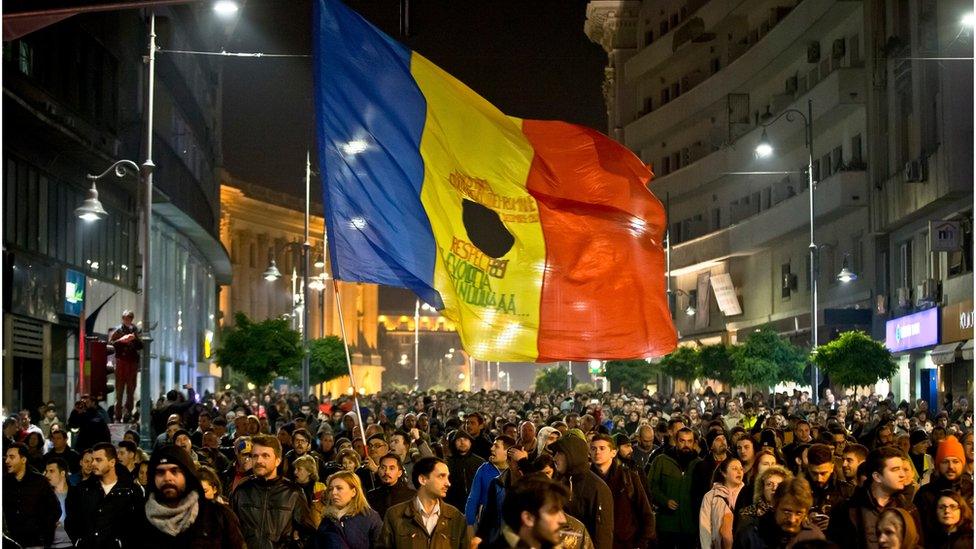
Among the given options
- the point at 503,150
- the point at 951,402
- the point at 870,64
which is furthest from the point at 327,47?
the point at 870,64

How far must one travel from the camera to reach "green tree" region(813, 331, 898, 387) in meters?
41.5

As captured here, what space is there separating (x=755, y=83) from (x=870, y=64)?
773 inches

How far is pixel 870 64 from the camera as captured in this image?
172 ft

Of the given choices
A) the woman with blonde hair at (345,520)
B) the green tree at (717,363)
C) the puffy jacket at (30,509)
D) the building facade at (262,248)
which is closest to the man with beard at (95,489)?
the puffy jacket at (30,509)

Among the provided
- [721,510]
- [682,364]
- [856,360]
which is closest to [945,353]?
[856,360]

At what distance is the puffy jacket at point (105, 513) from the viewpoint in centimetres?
746

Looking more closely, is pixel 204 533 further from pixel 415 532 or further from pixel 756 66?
A: pixel 756 66

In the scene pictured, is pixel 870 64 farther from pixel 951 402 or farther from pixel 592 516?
pixel 592 516

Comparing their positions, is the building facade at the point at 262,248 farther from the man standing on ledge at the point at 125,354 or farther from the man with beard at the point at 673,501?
the man with beard at the point at 673,501

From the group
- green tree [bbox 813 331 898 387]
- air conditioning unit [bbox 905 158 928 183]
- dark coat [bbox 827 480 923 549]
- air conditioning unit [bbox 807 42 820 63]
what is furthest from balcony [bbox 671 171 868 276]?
dark coat [bbox 827 480 923 549]

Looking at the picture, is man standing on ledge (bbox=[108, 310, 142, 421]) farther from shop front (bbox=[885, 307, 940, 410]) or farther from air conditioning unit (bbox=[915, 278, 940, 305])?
air conditioning unit (bbox=[915, 278, 940, 305])

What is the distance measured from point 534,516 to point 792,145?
205 ft

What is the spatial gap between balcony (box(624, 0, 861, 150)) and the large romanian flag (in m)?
42.3

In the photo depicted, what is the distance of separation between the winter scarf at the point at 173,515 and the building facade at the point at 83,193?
24.3m
